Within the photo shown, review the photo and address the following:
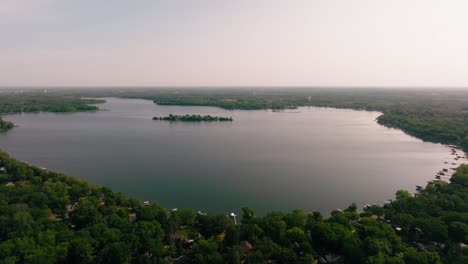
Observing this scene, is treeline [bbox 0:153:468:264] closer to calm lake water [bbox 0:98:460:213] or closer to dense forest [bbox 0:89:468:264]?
dense forest [bbox 0:89:468:264]

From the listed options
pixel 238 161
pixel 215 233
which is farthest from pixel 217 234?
pixel 238 161

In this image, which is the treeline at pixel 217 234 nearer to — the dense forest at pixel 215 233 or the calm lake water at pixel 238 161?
the dense forest at pixel 215 233

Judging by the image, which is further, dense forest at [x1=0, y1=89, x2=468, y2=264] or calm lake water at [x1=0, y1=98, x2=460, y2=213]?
calm lake water at [x1=0, y1=98, x2=460, y2=213]

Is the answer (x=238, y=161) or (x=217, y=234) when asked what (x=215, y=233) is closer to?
(x=217, y=234)

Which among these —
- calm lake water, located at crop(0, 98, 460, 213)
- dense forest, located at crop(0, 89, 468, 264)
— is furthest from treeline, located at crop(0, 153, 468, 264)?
calm lake water, located at crop(0, 98, 460, 213)
